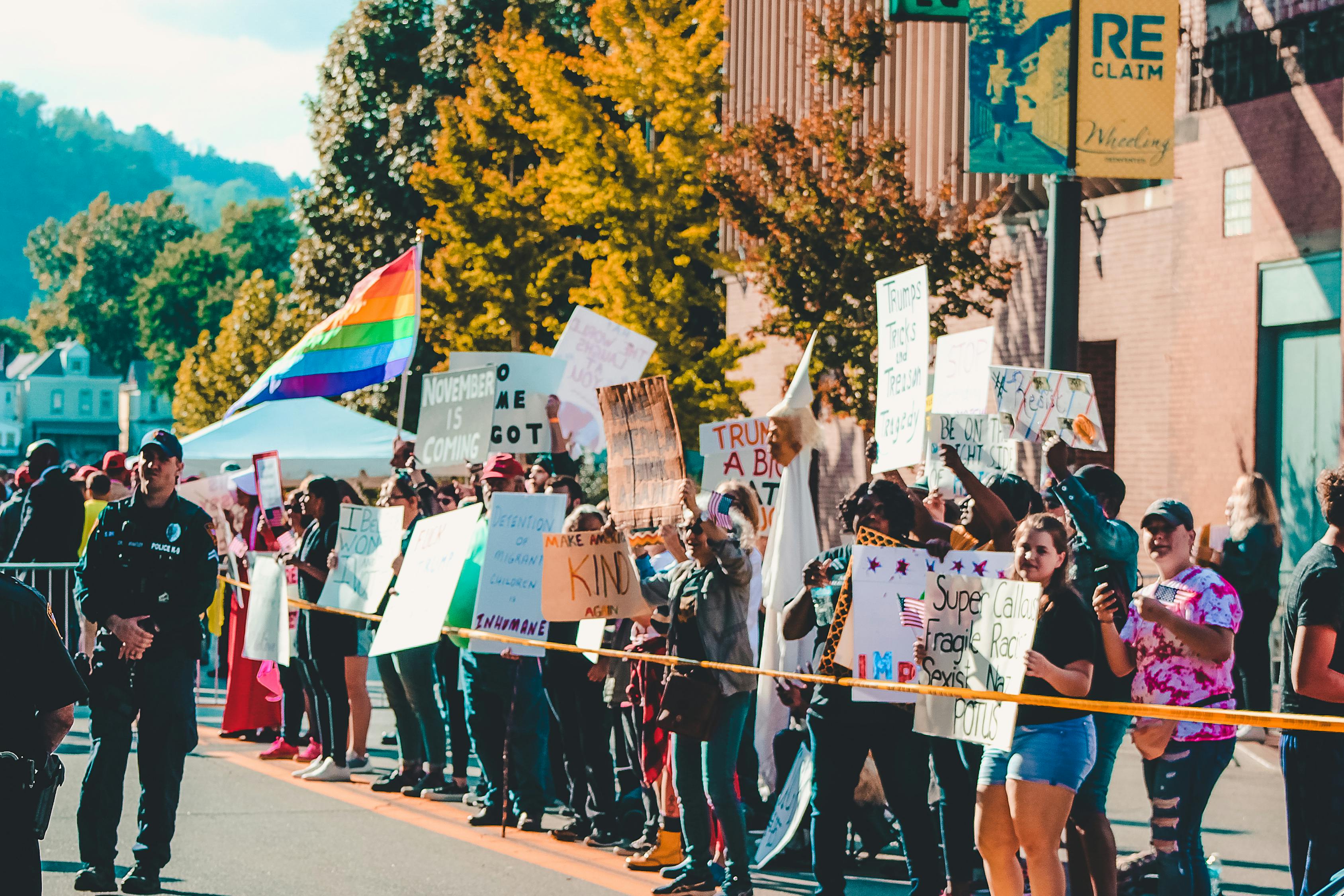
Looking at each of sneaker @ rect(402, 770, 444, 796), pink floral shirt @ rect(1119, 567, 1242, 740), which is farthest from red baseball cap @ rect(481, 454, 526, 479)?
pink floral shirt @ rect(1119, 567, 1242, 740)

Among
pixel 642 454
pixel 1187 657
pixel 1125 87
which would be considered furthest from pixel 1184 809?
pixel 1125 87

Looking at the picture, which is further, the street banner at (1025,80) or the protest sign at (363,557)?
the street banner at (1025,80)

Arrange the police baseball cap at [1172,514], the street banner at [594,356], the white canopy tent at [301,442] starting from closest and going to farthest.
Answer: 1. the police baseball cap at [1172,514]
2. the street banner at [594,356]
3. the white canopy tent at [301,442]

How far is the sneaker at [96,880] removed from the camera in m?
7.73

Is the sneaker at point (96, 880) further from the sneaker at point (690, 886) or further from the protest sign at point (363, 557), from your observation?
the protest sign at point (363, 557)

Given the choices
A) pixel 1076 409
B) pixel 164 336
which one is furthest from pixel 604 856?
pixel 164 336

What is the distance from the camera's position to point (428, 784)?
10477mm

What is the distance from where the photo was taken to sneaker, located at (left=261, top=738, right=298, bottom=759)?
39.2ft

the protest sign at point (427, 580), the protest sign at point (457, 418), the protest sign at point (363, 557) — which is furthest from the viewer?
the protest sign at point (457, 418)

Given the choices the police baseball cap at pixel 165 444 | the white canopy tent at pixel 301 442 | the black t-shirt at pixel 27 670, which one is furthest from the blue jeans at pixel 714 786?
the white canopy tent at pixel 301 442

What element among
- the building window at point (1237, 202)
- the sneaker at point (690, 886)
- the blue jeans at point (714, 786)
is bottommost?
the sneaker at point (690, 886)

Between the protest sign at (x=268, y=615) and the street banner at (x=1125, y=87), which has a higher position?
the street banner at (x=1125, y=87)

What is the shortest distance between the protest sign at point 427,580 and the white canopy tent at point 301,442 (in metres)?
12.4

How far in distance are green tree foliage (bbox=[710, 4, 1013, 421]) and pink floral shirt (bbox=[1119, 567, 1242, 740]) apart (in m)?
11.7
